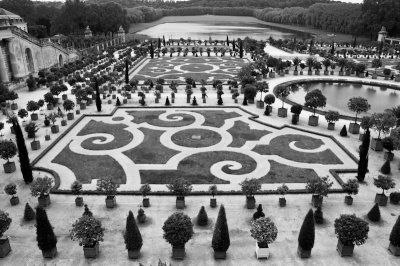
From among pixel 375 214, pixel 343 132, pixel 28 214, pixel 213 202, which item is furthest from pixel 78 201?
pixel 343 132

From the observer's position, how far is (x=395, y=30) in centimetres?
12319

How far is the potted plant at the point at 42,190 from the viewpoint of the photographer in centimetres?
2556

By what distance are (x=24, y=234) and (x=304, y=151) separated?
26.0 m

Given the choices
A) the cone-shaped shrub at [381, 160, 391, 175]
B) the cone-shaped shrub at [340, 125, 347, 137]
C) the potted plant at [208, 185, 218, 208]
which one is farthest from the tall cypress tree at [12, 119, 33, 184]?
the cone-shaped shrub at [340, 125, 347, 137]

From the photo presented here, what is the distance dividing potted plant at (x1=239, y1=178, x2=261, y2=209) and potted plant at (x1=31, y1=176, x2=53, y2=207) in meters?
→ 14.2

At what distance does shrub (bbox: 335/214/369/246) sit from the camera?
2072 centimetres

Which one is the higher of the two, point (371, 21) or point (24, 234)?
point (371, 21)

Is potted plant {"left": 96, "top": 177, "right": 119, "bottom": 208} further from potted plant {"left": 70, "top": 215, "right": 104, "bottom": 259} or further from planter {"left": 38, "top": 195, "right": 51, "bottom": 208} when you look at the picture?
potted plant {"left": 70, "top": 215, "right": 104, "bottom": 259}

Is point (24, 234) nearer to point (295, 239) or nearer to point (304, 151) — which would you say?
point (295, 239)

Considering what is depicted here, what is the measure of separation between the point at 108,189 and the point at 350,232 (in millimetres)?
16181

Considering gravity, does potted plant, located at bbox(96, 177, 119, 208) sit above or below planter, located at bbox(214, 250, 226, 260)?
above

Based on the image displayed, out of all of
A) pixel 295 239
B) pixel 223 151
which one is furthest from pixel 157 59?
pixel 295 239

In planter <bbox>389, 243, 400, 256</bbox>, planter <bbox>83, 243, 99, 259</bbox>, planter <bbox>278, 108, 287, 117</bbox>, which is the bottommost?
planter <bbox>389, 243, 400, 256</bbox>

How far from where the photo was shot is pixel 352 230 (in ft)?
68.0
